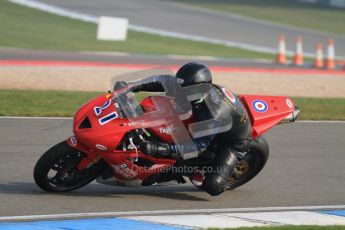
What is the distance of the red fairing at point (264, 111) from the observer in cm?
758


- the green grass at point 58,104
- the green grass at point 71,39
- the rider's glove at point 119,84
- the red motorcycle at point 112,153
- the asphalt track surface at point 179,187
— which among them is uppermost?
the rider's glove at point 119,84

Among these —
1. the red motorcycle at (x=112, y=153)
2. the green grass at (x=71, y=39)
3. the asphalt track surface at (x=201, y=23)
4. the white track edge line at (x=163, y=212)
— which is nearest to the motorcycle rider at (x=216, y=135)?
the red motorcycle at (x=112, y=153)

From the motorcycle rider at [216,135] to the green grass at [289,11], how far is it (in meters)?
24.5

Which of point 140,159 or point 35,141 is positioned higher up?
point 140,159

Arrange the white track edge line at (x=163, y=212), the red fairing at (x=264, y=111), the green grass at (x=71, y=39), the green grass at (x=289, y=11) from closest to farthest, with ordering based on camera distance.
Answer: the white track edge line at (x=163, y=212)
the red fairing at (x=264, y=111)
the green grass at (x=71, y=39)
the green grass at (x=289, y=11)

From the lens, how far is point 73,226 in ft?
20.0

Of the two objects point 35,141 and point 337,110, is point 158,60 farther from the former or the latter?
point 35,141

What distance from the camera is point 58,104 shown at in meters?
13.0

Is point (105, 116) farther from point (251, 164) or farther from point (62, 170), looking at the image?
point (251, 164)

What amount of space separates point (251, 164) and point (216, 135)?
60 centimetres

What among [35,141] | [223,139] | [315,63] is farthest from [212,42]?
[223,139]

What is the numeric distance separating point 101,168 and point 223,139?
118cm

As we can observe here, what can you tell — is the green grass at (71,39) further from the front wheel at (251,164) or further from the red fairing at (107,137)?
the red fairing at (107,137)

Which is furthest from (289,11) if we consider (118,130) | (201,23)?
(118,130)
